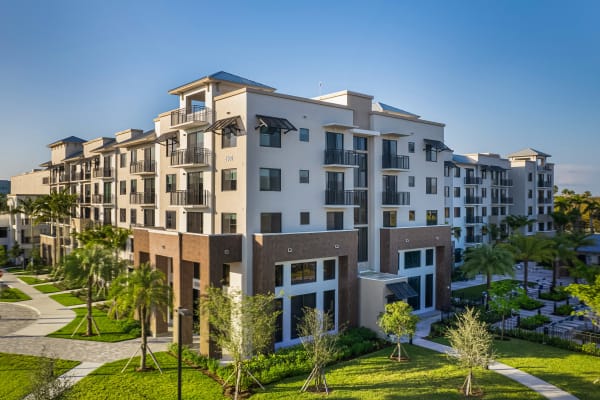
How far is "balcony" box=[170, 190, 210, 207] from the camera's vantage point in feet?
96.8

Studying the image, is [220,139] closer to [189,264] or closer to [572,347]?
[189,264]

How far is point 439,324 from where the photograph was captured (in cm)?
3094

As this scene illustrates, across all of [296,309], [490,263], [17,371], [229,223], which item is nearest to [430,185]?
[490,263]

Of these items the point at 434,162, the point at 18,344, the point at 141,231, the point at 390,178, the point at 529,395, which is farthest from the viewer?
the point at 434,162

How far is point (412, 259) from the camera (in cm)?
3603

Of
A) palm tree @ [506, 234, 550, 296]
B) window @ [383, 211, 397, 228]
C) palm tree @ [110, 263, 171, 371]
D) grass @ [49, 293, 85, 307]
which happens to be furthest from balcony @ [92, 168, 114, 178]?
palm tree @ [506, 234, 550, 296]

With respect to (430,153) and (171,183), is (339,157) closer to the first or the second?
(430,153)

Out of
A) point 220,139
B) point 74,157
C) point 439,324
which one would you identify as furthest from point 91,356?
point 74,157

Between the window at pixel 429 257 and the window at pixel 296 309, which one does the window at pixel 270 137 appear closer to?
the window at pixel 296 309

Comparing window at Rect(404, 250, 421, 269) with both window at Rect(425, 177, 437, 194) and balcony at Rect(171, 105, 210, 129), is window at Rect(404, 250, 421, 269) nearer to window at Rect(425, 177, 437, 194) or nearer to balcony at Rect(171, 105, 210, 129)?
window at Rect(425, 177, 437, 194)

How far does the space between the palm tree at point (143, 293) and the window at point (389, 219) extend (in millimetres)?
17947

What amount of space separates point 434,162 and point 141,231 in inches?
978

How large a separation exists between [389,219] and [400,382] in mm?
16424

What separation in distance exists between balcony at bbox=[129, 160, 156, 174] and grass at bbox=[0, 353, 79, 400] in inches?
700
